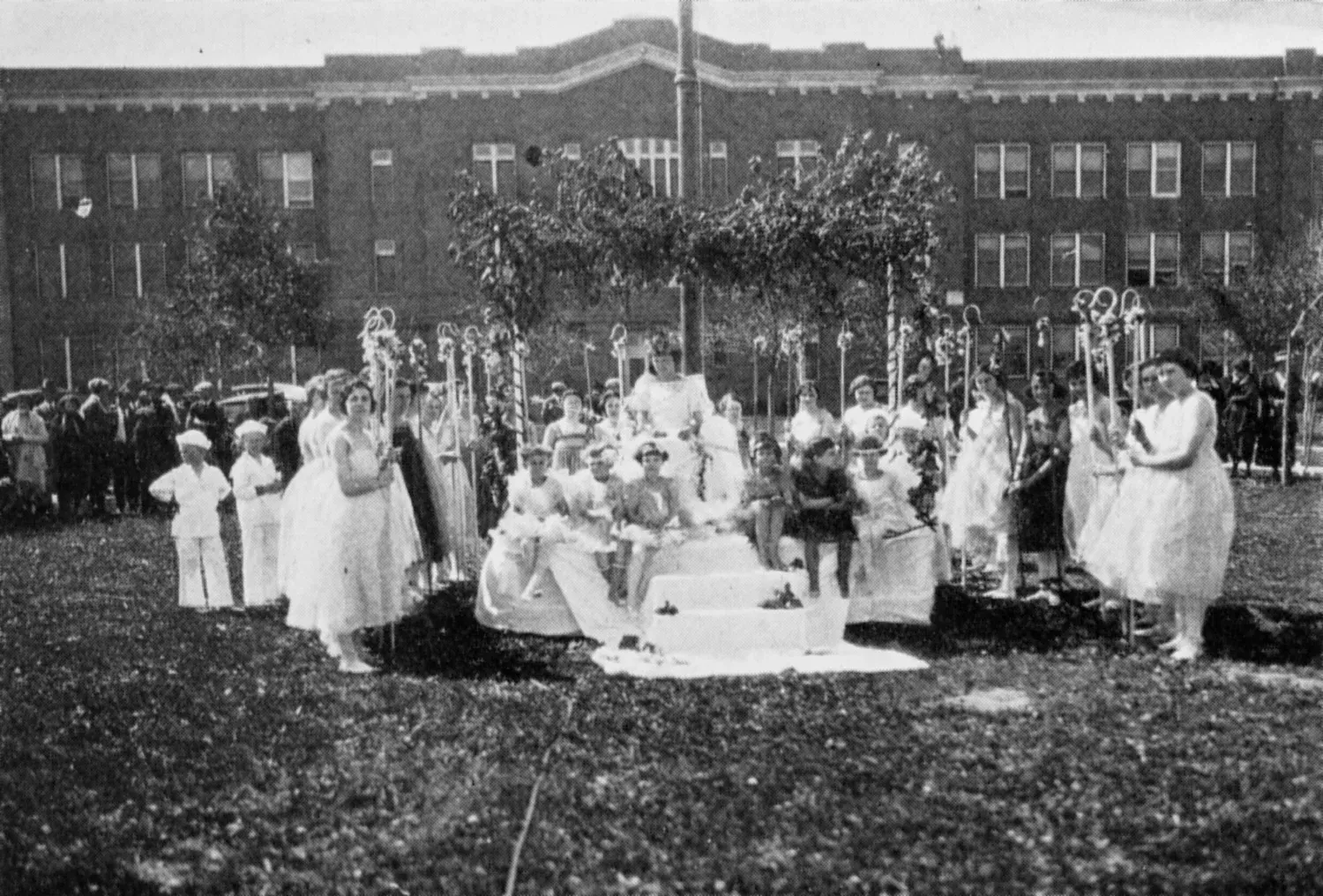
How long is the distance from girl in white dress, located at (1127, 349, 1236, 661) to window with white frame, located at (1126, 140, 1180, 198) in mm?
35769

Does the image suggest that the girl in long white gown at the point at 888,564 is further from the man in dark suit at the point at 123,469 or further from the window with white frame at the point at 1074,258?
the window with white frame at the point at 1074,258

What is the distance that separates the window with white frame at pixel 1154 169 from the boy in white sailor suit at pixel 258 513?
35637 millimetres

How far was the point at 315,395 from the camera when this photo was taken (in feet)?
38.3

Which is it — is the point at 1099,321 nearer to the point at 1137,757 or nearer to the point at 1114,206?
the point at 1137,757

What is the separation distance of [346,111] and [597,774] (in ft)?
123

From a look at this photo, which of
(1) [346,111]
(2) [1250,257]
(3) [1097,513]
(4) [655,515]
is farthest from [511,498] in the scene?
(2) [1250,257]

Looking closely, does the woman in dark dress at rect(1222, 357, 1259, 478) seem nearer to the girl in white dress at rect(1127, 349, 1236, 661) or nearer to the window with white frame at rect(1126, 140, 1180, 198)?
the girl in white dress at rect(1127, 349, 1236, 661)

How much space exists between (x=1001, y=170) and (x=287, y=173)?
20.7 metres

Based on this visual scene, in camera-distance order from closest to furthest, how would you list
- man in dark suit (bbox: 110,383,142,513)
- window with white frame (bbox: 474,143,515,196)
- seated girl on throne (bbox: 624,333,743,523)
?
seated girl on throne (bbox: 624,333,743,523) < man in dark suit (bbox: 110,383,142,513) < window with white frame (bbox: 474,143,515,196)

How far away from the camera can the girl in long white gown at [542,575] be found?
1104 centimetres

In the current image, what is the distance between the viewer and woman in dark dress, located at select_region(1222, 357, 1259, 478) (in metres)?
22.2

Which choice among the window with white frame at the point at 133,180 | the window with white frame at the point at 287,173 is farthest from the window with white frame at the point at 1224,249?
the window with white frame at the point at 133,180

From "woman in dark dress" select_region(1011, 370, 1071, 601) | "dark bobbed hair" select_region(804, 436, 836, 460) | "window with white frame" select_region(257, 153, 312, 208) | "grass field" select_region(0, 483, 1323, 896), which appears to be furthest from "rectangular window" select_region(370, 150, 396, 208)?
"grass field" select_region(0, 483, 1323, 896)

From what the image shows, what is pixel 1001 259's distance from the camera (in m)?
43.1
